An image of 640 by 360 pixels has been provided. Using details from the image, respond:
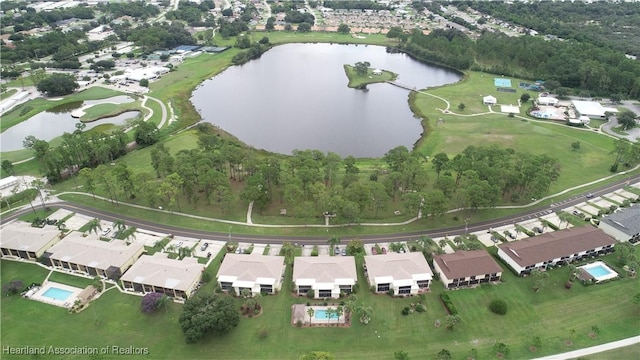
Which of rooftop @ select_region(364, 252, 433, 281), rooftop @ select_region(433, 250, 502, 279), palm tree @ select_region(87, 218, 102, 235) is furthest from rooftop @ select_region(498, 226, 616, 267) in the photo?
palm tree @ select_region(87, 218, 102, 235)

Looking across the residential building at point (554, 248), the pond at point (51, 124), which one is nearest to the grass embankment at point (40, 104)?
the pond at point (51, 124)

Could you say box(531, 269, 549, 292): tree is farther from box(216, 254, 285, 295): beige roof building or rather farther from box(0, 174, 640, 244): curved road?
box(216, 254, 285, 295): beige roof building

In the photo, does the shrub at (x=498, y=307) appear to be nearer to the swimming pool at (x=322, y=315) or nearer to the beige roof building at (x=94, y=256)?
the swimming pool at (x=322, y=315)

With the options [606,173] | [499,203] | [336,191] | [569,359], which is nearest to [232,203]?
[336,191]

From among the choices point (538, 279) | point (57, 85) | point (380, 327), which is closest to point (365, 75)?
point (57, 85)

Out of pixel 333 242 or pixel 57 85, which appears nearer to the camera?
pixel 333 242

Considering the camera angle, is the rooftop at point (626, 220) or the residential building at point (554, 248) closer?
the residential building at point (554, 248)

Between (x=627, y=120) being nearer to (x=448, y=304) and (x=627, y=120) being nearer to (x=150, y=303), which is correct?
(x=448, y=304)
